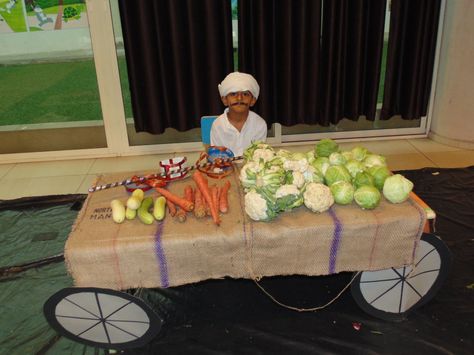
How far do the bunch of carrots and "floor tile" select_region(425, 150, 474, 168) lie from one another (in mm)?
2836

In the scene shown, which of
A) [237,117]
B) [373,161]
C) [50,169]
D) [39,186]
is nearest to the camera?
[373,161]

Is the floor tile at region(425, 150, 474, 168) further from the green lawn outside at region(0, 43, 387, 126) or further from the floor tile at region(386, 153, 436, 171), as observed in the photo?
the green lawn outside at region(0, 43, 387, 126)

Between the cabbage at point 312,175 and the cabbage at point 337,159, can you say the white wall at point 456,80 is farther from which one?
the cabbage at point 312,175

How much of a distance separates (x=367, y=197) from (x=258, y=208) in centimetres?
45

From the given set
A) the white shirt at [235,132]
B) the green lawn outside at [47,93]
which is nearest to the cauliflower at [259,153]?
the white shirt at [235,132]

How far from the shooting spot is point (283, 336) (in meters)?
2.07

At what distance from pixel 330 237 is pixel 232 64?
2624 millimetres

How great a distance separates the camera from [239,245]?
170cm

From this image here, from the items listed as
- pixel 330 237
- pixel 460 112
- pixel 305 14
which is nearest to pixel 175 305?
pixel 330 237

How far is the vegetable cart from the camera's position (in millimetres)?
1677

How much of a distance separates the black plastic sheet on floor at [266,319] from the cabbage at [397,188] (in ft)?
2.31

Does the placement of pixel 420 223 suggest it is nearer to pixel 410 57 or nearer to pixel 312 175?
pixel 312 175

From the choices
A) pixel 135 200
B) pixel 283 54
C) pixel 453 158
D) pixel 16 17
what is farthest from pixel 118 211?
pixel 453 158

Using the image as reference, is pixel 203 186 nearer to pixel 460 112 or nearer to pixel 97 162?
pixel 97 162
